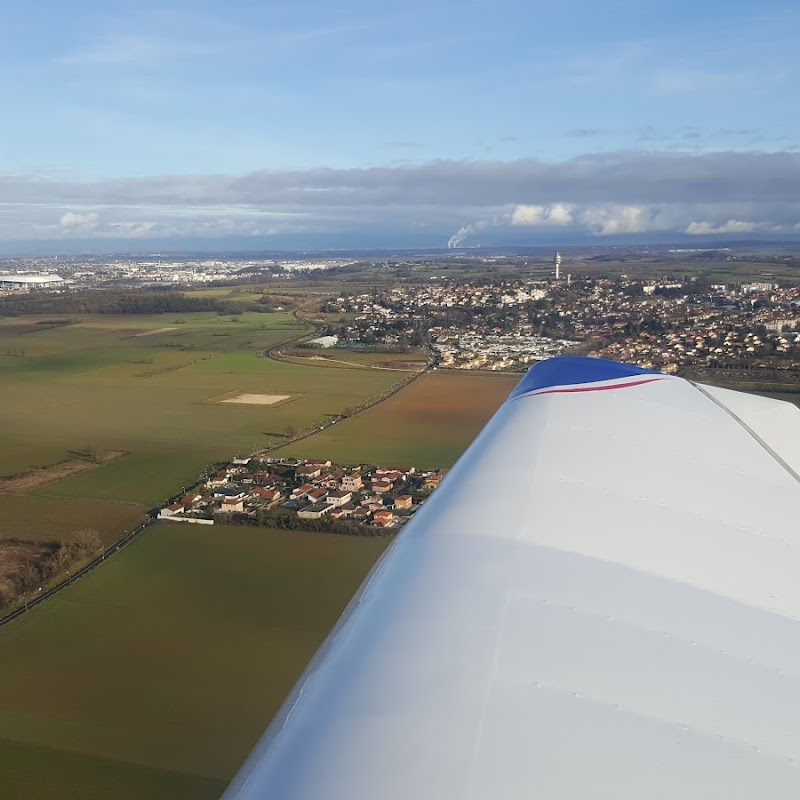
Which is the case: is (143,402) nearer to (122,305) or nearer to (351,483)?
(351,483)

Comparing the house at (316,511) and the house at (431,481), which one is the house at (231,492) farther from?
the house at (431,481)

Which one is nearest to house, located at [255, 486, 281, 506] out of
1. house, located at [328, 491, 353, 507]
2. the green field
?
house, located at [328, 491, 353, 507]

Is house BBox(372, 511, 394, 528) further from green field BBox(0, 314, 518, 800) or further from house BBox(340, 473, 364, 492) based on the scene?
house BBox(340, 473, 364, 492)

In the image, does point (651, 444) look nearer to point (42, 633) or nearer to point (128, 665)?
point (128, 665)

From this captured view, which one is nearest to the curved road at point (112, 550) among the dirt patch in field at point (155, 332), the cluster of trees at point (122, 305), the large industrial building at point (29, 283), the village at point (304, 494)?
the village at point (304, 494)

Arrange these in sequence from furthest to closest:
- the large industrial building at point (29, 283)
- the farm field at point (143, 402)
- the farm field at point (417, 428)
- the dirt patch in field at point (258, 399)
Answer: the large industrial building at point (29, 283), the dirt patch in field at point (258, 399), the farm field at point (417, 428), the farm field at point (143, 402)

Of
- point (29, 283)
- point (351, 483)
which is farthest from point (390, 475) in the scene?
point (29, 283)
